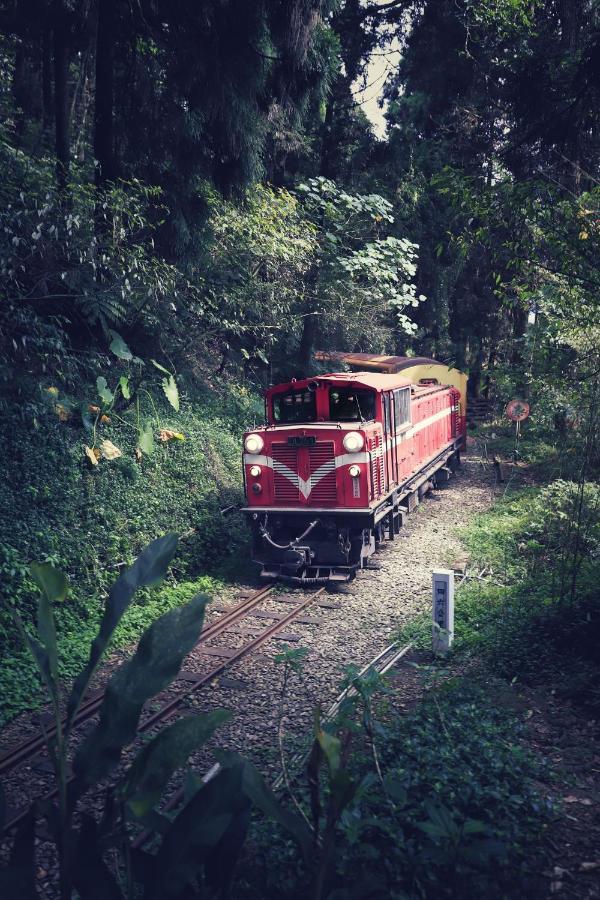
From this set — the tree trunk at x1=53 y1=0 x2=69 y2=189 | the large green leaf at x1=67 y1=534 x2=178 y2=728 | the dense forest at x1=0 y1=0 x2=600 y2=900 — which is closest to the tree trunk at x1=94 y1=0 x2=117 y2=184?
the dense forest at x1=0 y1=0 x2=600 y2=900

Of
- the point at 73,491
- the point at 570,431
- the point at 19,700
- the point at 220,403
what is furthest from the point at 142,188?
the point at 570,431

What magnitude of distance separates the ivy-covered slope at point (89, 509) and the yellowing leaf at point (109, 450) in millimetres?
196

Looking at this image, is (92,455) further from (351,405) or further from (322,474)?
(351,405)

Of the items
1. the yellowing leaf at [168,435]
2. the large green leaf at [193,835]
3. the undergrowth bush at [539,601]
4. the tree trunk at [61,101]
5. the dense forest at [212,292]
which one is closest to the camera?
the large green leaf at [193,835]

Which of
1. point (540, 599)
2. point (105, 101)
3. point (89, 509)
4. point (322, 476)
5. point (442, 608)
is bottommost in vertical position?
point (540, 599)

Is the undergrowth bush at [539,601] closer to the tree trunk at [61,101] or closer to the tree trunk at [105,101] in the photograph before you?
the tree trunk at [105,101]

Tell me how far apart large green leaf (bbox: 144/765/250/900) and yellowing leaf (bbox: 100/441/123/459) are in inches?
340

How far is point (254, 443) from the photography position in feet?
33.1

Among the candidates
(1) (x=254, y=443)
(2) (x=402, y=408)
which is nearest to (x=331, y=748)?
(1) (x=254, y=443)

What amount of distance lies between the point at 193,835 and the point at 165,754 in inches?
8.7

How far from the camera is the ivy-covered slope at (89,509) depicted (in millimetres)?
7633

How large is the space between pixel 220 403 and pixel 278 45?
7.68 metres

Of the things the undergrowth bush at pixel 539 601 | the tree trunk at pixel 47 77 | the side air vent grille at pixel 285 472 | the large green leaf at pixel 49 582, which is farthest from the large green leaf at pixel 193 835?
the tree trunk at pixel 47 77

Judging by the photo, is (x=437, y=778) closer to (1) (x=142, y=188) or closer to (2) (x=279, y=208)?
(1) (x=142, y=188)
